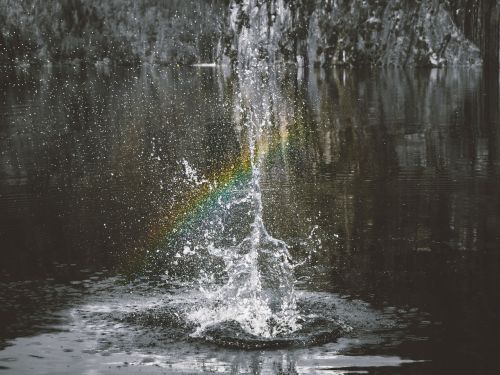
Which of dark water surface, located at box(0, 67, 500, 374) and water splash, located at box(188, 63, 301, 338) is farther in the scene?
water splash, located at box(188, 63, 301, 338)

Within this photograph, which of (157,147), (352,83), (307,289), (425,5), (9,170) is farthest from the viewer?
(425,5)

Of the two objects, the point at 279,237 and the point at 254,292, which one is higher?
the point at 254,292

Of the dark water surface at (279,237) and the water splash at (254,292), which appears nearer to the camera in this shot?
the dark water surface at (279,237)

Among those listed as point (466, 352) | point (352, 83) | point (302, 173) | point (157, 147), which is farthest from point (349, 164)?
point (352, 83)

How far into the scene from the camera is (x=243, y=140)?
102 feet

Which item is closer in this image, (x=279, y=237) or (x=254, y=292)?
(x=254, y=292)

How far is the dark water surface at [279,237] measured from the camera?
10.2 meters

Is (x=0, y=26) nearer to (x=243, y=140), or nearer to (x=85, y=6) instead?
(x=85, y=6)

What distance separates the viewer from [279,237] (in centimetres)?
1554

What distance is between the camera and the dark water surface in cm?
1016

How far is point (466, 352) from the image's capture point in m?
9.97

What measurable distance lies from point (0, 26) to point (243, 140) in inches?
5221

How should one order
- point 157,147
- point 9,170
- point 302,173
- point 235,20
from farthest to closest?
point 235,20, point 157,147, point 9,170, point 302,173

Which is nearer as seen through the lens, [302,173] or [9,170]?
[302,173]
